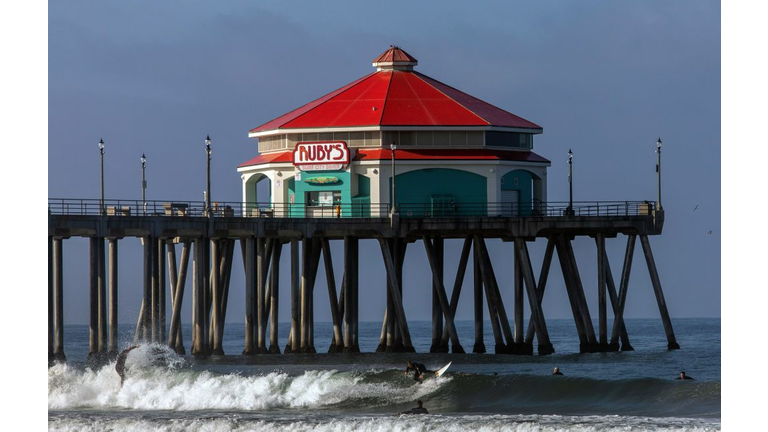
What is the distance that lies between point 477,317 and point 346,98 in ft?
31.6

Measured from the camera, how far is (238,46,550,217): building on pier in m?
64.4

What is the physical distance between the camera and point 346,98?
6812cm

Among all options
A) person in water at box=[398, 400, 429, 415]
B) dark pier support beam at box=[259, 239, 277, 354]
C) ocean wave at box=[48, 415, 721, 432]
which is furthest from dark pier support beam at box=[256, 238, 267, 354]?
person in water at box=[398, 400, 429, 415]

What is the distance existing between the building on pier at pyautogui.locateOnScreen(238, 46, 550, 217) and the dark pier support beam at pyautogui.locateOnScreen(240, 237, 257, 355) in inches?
89.8

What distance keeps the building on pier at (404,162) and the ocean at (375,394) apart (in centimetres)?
564

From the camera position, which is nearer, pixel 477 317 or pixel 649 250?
pixel 649 250

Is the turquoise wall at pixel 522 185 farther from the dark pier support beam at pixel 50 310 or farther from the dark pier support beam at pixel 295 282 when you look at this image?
the dark pier support beam at pixel 50 310

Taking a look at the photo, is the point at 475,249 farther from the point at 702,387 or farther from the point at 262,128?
the point at 702,387

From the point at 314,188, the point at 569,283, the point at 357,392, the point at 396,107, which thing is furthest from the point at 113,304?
the point at 569,283

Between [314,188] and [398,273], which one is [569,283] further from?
[314,188]

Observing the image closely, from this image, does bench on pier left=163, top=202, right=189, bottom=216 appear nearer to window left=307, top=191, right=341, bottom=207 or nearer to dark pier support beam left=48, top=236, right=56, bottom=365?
dark pier support beam left=48, top=236, right=56, bottom=365

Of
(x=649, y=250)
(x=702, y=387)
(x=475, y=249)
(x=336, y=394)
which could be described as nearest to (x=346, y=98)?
(x=475, y=249)

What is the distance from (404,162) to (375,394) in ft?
43.7

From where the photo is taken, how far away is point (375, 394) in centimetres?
5306
